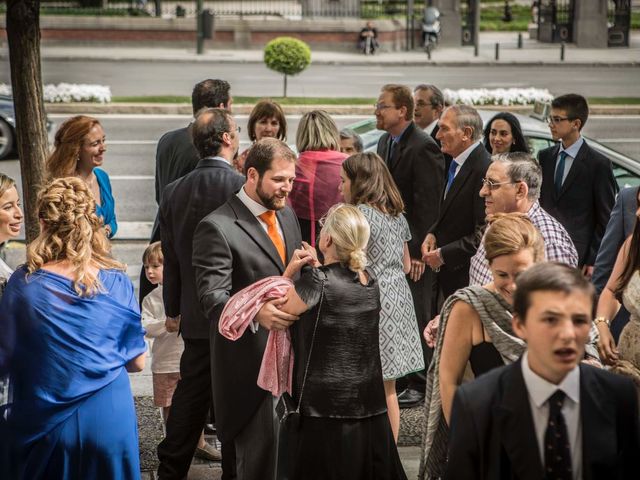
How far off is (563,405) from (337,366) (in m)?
1.82

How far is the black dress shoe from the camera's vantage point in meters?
7.80

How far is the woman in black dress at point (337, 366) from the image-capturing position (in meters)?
5.24

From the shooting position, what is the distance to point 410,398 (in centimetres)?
788

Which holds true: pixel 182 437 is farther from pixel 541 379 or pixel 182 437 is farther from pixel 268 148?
pixel 541 379

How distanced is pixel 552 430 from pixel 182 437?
3.17 meters

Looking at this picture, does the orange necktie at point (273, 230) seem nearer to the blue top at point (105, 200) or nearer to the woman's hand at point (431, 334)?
the woman's hand at point (431, 334)

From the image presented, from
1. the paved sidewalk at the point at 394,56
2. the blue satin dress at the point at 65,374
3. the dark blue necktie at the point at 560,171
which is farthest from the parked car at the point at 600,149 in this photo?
the paved sidewalk at the point at 394,56

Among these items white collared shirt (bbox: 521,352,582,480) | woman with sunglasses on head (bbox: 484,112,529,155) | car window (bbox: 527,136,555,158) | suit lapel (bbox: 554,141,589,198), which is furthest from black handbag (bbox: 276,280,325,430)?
car window (bbox: 527,136,555,158)

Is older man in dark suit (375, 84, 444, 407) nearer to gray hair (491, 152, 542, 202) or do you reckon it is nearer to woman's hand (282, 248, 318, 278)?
gray hair (491, 152, 542, 202)

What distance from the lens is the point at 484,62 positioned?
34.7 metres

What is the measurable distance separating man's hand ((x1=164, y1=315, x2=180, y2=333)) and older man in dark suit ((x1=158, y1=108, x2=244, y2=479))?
32 mm

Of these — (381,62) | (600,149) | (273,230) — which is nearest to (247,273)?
(273,230)

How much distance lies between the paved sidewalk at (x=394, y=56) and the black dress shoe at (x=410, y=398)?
2705cm

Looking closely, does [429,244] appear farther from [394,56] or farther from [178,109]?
[394,56]
